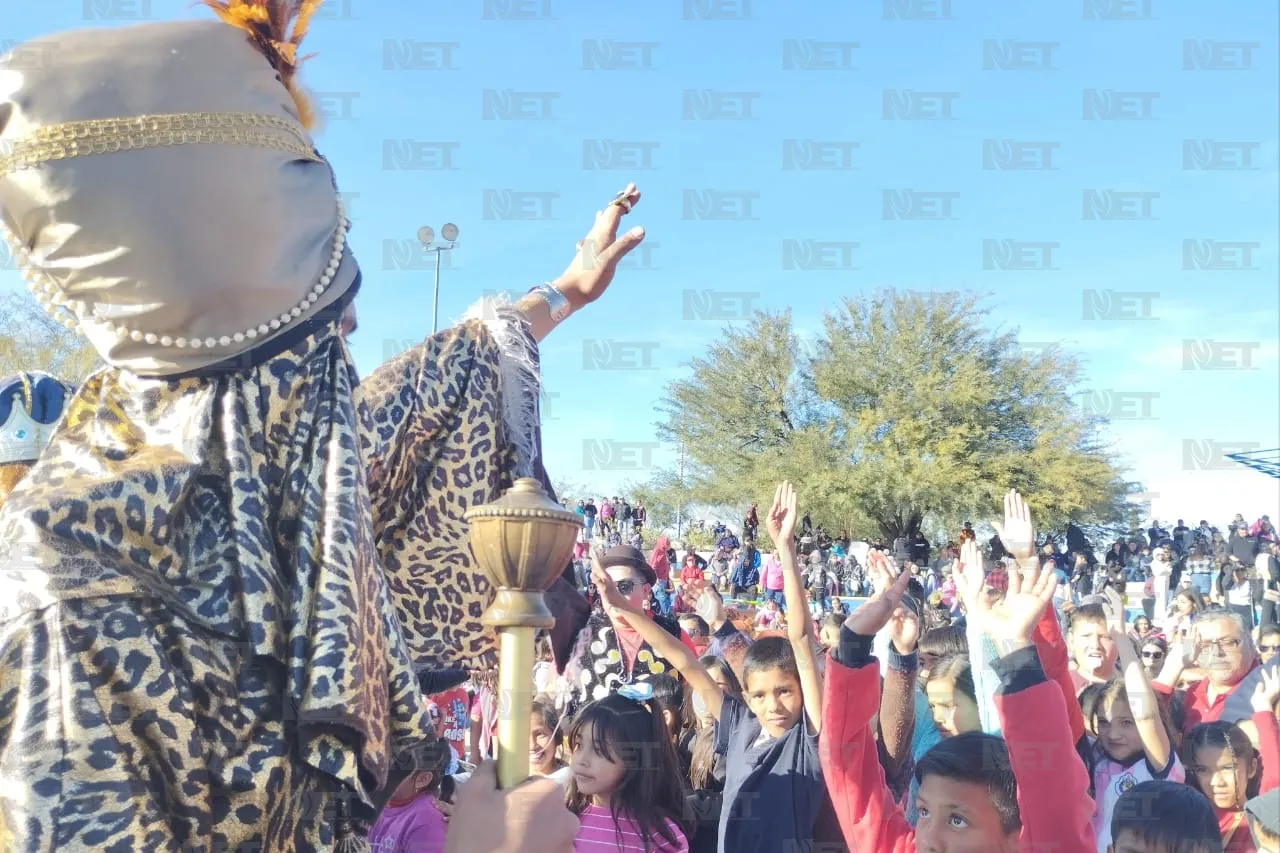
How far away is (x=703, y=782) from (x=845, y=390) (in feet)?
108

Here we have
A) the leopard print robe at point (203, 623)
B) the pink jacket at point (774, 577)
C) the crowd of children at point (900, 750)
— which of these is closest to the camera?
the leopard print robe at point (203, 623)

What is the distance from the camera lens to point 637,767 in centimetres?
373

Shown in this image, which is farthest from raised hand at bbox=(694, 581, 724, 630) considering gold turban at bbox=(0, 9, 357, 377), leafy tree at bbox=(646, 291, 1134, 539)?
leafy tree at bbox=(646, 291, 1134, 539)

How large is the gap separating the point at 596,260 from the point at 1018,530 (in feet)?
7.85

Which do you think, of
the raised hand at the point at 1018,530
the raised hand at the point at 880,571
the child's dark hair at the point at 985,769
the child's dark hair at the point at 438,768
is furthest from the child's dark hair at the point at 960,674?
the child's dark hair at the point at 438,768

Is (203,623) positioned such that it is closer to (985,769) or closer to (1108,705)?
(985,769)

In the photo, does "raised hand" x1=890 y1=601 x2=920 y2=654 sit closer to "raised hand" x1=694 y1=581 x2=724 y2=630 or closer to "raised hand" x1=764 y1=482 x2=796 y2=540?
"raised hand" x1=764 y1=482 x2=796 y2=540

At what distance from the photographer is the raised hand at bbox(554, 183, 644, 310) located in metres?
2.19

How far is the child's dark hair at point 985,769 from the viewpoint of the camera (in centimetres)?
298

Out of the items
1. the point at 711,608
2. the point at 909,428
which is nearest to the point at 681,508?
the point at 909,428

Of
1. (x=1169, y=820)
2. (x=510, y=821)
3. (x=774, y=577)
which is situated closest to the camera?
(x=510, y=821)

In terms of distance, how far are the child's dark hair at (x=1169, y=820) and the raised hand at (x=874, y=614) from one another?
3.05 feet

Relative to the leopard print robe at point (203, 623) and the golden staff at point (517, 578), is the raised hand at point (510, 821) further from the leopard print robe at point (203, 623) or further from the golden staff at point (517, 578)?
the leopard print robe at point (203, 623)

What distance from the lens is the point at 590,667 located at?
4949mm
